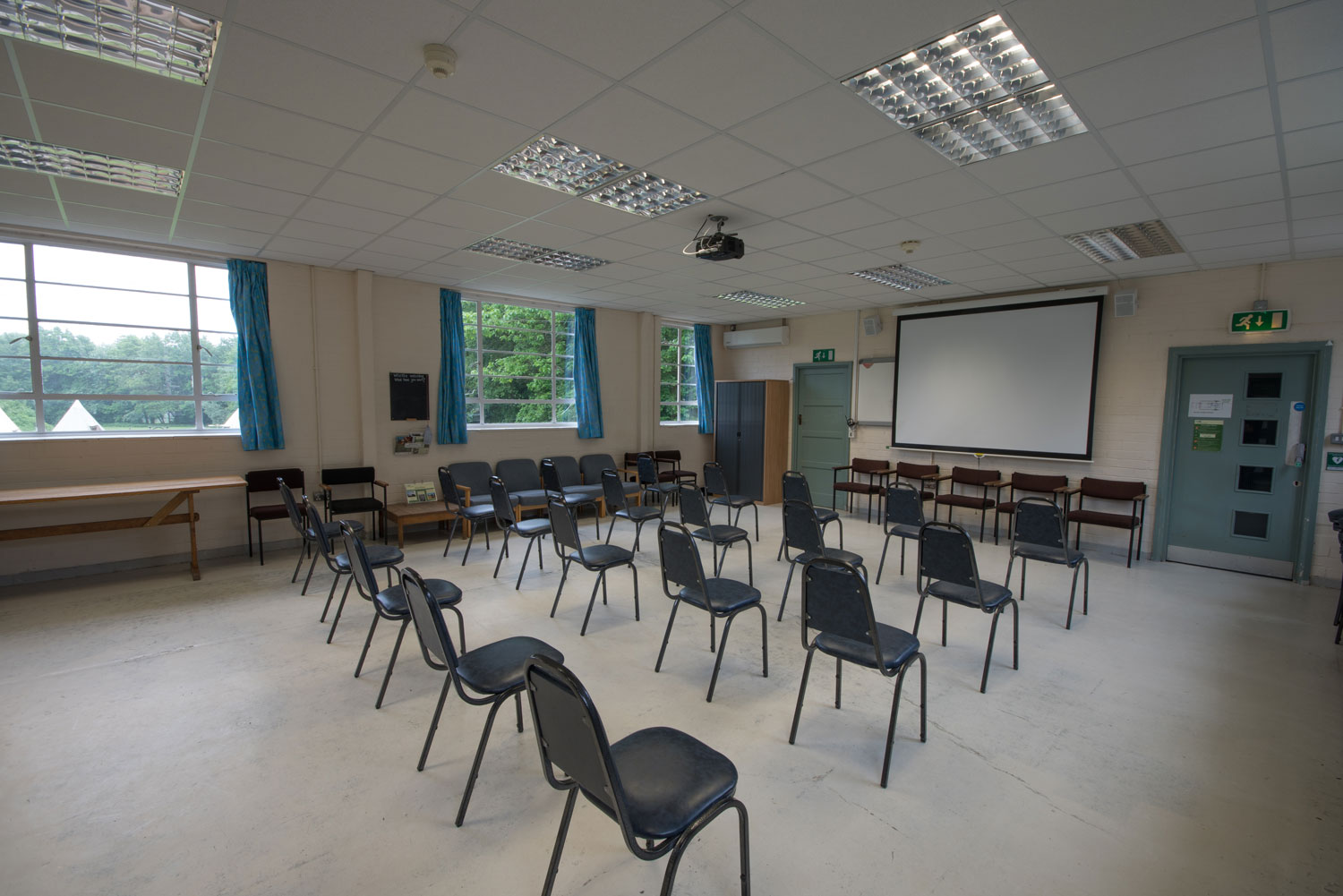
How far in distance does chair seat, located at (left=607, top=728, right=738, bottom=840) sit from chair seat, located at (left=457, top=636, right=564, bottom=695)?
46 cm

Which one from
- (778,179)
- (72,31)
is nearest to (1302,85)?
(778,179)

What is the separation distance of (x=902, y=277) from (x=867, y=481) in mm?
3213

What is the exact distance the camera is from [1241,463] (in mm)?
5539

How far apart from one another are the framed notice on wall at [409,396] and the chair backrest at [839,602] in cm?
570

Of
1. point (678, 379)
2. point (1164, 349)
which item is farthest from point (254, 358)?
point (1164, 349)

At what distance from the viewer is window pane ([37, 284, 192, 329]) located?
4.96 meters

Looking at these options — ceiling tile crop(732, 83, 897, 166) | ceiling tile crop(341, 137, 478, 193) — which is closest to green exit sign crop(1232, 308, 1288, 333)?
ceiling tile crop(732, 83, 897, 166)

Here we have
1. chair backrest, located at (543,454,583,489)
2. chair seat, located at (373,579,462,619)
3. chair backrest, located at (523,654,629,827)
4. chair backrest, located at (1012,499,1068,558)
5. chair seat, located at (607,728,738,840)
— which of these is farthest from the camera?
chair backrest, located at (543,454,583,489)

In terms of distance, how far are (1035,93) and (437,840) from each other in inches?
159

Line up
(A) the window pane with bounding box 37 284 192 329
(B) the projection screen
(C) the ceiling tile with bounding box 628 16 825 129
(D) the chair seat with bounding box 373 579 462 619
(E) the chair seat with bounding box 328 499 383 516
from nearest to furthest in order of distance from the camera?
1. (C) the ceiling tile with bounding box 628 16 825 129
2. (D) the chair seat with bounding box 373 579 462 619
3. (A) the window pane with bounding box 37 284 192 329
4. (E) the chair seat with bounding box 328 499 383 516
5. (B) the projection screen

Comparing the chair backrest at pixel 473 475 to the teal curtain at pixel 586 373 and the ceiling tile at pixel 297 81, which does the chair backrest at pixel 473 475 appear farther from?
the ceiling tile at pixel 297 81

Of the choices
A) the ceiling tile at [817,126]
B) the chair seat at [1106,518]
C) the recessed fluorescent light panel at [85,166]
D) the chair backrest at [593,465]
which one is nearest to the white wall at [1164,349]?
the chair seat at [1106,518]

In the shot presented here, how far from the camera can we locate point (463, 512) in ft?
19.3

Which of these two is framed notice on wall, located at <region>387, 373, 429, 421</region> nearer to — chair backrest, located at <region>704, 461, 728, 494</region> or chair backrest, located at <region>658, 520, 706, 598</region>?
chair backrest, located at <region>704, 461, 728, 494</region>
